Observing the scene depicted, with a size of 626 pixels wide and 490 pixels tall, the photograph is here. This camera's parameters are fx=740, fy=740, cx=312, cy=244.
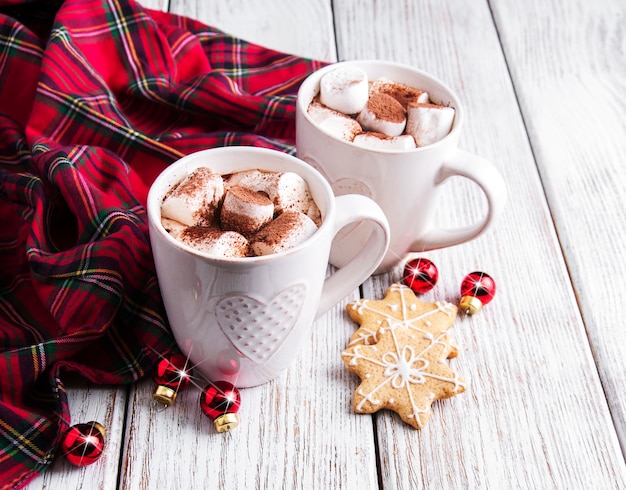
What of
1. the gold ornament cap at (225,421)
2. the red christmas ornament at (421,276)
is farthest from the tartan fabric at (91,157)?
the red christmas ornament at (421,276)

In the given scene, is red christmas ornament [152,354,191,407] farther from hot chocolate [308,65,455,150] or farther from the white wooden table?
hot chocolate [308,65,455,150]

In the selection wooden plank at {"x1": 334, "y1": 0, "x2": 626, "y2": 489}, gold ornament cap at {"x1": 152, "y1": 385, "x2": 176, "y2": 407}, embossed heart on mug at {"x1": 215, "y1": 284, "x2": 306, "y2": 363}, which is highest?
embossed heart on mug at {"x1": 215, "y1": 284, "x2": 306, "y2": 363}

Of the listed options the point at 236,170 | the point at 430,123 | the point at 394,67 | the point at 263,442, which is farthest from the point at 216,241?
the point at 394,67

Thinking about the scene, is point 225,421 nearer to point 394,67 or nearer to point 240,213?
point 240,213

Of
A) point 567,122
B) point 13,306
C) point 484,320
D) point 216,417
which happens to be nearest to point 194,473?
point 216,417

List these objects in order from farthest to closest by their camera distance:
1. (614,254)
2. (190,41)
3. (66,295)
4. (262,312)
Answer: (190,41), (614,254), (66,295), (262,312)

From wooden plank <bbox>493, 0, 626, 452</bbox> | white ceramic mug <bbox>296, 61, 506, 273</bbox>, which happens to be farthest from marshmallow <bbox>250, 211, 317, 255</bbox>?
wooden plank <bbox>493, 0, 626, 452</bbox>

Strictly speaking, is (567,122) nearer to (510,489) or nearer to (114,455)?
(510,489)
